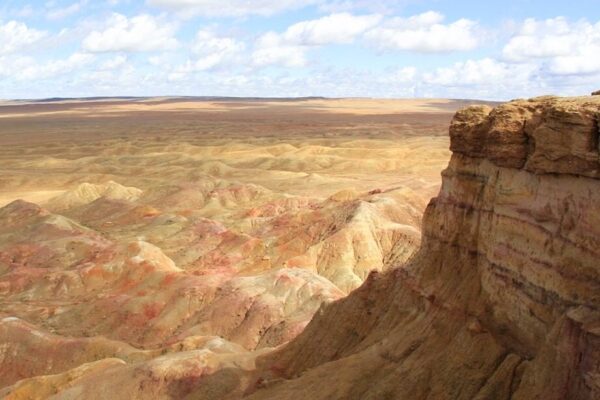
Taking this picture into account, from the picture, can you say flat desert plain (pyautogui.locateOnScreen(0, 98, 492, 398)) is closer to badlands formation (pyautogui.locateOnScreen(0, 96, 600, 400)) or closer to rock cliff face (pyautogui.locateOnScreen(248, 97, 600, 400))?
badlands formation (pyautogui.locateOnScreen(0, 96, 600, 400))

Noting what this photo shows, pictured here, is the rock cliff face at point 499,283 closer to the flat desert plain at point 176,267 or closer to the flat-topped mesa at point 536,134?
the flat-topped mesa at point 536,134

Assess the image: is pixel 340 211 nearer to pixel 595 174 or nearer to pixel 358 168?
pixel 595 174

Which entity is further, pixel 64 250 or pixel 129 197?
pixel 129 197

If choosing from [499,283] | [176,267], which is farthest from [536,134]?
[176,267]

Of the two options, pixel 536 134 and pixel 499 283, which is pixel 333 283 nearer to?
pixel 499 283

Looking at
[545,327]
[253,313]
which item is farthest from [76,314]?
[545,327]

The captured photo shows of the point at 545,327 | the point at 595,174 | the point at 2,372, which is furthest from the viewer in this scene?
the point at 2,372

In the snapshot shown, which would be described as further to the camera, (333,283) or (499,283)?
(333,283)
